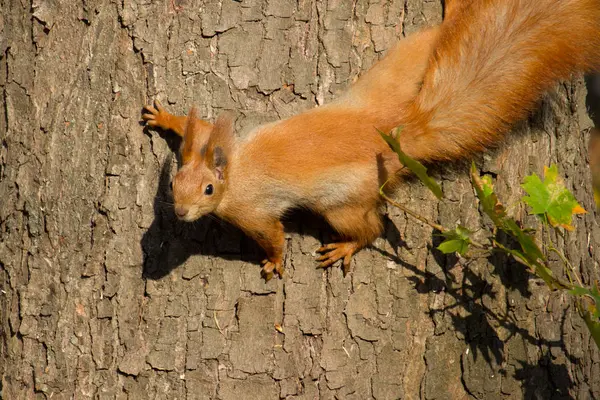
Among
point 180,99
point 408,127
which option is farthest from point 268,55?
point 408,127

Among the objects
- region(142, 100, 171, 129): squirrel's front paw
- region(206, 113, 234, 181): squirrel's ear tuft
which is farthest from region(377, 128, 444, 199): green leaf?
region(142, 100, 171, 129): squirrel's front paw

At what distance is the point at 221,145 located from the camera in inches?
108

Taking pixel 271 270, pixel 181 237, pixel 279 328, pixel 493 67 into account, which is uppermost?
pixel 493 67

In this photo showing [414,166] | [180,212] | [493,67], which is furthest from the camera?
[493,67]

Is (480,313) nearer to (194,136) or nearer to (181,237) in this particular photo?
(181,237)

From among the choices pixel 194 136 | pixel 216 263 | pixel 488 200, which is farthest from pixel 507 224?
pixel 194 136

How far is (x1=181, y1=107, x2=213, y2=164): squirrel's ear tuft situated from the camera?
8.52ft

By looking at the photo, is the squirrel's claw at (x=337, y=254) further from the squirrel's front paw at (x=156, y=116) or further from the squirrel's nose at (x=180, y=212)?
the squirrel's front paw at (x=156, y=116)

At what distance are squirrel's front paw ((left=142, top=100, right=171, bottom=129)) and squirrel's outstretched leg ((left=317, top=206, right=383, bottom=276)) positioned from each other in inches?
30.3

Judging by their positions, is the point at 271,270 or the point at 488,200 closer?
the point at 488,200

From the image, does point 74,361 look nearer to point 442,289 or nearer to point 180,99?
point 180,99

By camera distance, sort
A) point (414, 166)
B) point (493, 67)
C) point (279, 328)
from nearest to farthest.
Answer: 1. point (414, 166)
2. point (279, 328)
3. point (493, 67)

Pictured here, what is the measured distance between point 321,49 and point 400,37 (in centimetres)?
34

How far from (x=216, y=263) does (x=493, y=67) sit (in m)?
1.40
